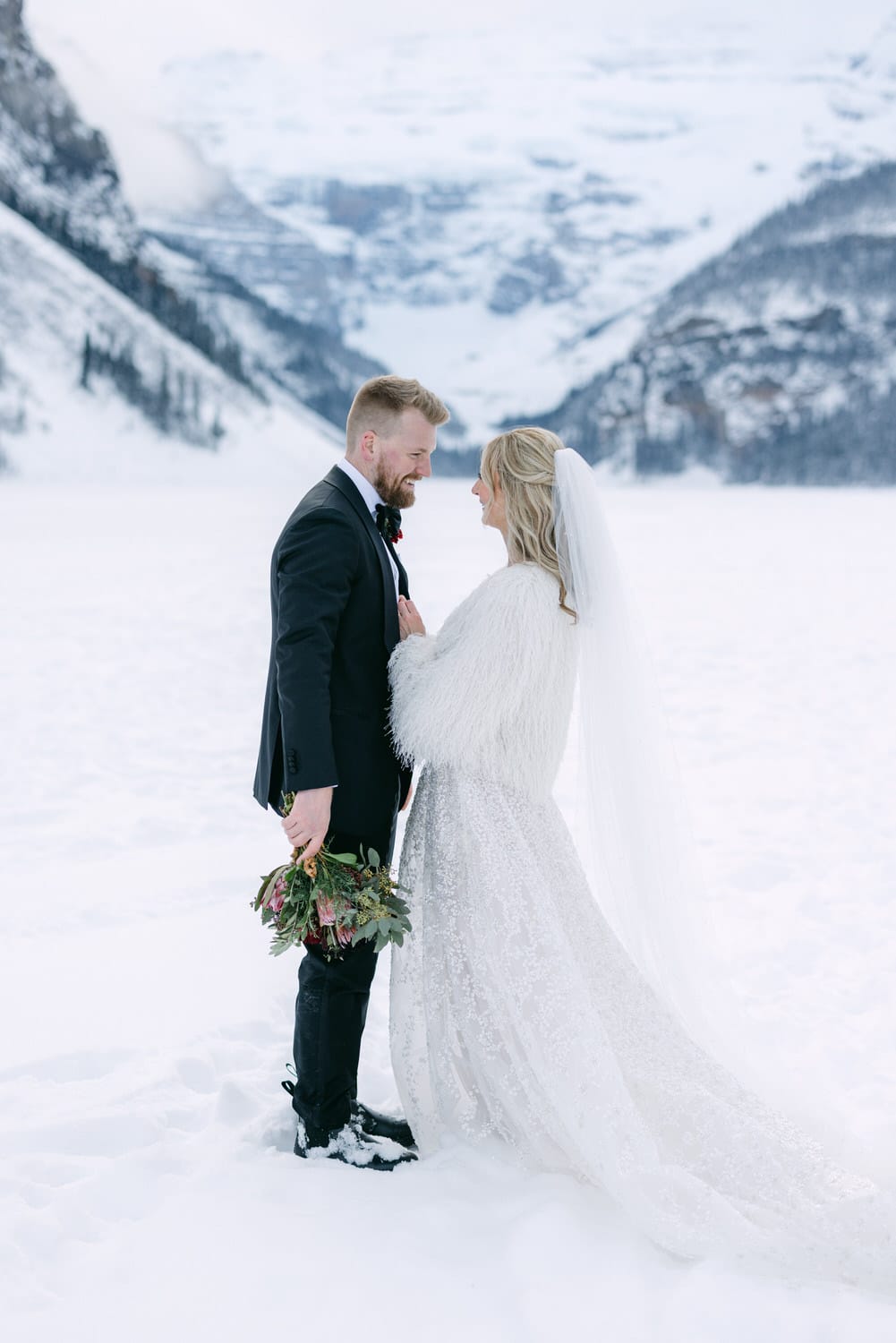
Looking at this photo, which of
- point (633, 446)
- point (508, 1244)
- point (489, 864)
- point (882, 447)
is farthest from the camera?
point (633, 446)

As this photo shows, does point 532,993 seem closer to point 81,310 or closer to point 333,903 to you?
point 333,903

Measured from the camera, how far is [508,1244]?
3037mm

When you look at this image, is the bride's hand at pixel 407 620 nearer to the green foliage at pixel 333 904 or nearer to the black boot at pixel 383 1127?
the green foliage at pixel 333 904

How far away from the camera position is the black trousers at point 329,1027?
345 centimetres

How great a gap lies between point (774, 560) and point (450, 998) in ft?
76.8

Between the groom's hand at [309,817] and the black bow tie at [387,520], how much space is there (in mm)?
839

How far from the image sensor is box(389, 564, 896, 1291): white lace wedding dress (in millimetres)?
3127

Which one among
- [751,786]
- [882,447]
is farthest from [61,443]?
[882,447]

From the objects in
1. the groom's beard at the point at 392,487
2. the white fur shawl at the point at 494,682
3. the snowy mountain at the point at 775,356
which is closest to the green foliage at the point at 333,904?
the white fur shawl at the point at 494,682

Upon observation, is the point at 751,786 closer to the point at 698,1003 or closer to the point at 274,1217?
the point at 698,1003

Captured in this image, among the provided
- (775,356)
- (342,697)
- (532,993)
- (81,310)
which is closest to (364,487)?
(342,697)

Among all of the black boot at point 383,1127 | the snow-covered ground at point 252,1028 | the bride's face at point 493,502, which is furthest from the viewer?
the black boot at point 383,1127

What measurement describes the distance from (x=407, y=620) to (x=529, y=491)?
1.96 ft

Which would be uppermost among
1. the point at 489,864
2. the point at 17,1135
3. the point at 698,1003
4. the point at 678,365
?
the point at 678,365
